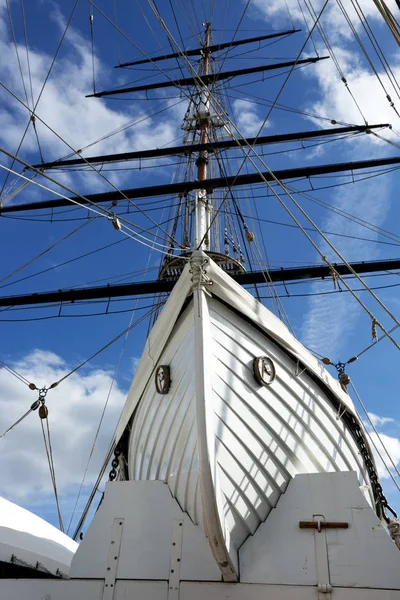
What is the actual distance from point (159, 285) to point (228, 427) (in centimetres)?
565

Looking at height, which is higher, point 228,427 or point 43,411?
point 43,411

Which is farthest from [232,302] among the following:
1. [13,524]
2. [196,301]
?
[13,524]

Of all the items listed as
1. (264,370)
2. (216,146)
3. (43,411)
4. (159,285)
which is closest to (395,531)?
(264,370)

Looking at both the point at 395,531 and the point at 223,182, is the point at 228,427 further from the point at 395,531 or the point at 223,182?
the point at 223,182

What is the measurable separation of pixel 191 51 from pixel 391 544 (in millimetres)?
14595

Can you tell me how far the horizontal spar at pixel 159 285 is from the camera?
915cm

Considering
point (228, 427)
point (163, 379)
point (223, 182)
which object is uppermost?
point (223, 182)

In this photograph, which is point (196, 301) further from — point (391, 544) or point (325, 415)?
point (391, 544)

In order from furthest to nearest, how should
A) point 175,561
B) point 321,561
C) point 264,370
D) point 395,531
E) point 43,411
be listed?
point 43,411, point 395,531, point 264,370, point 175,561, point 321,561

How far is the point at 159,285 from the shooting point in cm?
926

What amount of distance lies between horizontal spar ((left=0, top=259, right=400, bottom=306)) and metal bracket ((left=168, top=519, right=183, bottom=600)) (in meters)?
5.71

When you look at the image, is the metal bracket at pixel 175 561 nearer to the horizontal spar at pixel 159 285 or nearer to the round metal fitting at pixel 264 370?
the round metal fitting at pixel 264 370

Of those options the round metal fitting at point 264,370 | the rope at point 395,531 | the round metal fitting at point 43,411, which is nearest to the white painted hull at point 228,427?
the round metal fitting at point 264,370

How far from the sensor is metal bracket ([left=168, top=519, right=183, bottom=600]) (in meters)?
3.59
